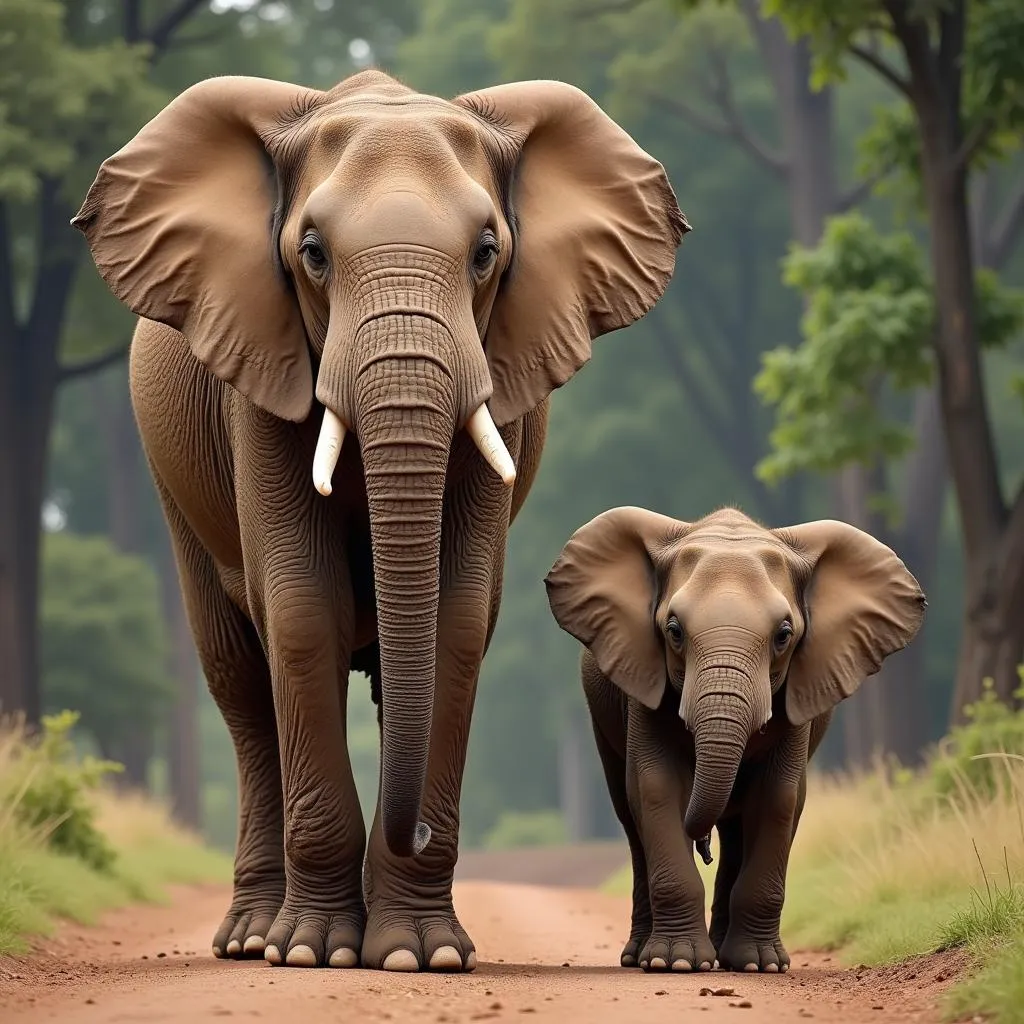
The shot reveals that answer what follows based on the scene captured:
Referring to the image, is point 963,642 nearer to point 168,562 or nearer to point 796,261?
point 796,261

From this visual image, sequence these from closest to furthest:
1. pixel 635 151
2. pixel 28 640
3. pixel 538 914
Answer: pixel 635 151
pixel 538 914
pixel 28 640

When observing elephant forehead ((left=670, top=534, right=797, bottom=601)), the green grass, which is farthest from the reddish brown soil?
elephant forehead ((left=670, top=534, right=797, bottom=601))

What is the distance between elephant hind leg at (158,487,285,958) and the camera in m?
10.1

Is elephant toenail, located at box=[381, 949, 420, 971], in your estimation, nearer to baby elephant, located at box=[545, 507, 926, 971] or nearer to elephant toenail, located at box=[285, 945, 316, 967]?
elephant toenail, located at box=[285, 945, 316, 967]

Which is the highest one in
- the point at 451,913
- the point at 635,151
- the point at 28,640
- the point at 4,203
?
the point at 4,203

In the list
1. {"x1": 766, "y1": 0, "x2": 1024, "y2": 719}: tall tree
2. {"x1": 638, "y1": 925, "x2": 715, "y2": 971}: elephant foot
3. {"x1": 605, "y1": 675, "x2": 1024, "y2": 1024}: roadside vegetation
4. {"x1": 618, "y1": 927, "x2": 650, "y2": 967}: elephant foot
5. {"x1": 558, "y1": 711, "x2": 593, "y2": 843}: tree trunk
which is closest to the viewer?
{"x1": 605, "y1": 675, "x2": 1024, "y2": 1024}: roadside vegetation

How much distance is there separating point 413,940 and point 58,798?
731 centimetres

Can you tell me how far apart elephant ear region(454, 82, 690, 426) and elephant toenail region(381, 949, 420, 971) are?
2008mm

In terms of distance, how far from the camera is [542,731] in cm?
5119

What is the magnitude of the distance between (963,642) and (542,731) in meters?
32.9

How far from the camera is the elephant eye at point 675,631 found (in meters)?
9.70

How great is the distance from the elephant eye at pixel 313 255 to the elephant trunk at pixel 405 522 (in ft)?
1.72

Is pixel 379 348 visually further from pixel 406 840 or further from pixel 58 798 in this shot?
pixel 58 798

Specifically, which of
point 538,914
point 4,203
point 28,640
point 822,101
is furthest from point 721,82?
A: point 538,914
